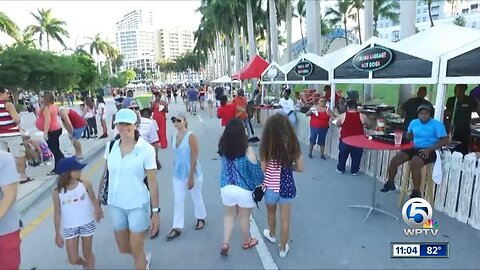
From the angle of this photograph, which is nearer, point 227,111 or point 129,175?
point 129,175

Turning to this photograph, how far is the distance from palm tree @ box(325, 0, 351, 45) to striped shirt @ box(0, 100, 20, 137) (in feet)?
172

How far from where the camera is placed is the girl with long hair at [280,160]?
350cm

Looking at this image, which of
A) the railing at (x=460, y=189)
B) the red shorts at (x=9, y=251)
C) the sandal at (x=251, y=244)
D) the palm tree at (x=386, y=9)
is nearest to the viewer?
the red shorts at (x=9, y=251)

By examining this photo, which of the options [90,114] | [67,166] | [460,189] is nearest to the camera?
[67,166]

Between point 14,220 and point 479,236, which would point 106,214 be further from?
point 479,236

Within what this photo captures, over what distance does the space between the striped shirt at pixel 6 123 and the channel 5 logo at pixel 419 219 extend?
669 centimetres

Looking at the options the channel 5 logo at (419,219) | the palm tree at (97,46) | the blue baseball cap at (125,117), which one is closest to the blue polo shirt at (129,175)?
the blue baseball cap at (125,117)

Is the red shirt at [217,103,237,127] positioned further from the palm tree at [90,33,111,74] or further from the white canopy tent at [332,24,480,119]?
the palm tree at [90,33,111,74]

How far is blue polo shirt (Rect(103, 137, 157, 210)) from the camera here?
2.88 m

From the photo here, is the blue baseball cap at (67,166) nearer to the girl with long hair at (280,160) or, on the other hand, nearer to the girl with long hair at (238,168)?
the girl with long hair at (238,168)

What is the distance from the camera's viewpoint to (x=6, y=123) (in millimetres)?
6238

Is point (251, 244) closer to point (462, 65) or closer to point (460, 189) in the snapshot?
point (460, 189)

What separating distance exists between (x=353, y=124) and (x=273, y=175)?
12.4ft

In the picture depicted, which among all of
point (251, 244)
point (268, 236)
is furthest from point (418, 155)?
point (251, 244)
